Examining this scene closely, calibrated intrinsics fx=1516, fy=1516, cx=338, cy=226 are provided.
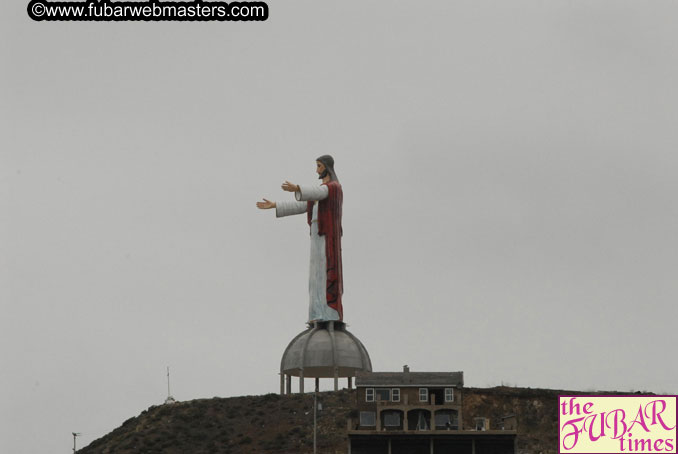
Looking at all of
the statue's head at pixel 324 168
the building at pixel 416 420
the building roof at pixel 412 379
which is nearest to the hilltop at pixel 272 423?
the building at pixel 416 420

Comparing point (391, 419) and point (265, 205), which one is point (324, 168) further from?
point (391, 419)

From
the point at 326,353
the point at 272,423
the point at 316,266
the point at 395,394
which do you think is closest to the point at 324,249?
the point at 316,266

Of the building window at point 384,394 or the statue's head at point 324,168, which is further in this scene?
the statue's head at point 324,168

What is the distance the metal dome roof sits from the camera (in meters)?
108

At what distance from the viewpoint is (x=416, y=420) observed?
9656 centimetres

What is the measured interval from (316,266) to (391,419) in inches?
684

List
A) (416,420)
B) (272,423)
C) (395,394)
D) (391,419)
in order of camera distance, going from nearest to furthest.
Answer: (391,419)
(416,420)
(395,394)
(272,423)

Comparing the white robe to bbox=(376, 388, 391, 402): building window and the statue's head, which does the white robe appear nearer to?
the statue's head

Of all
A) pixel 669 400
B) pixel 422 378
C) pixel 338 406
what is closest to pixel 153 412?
pixel 338 406

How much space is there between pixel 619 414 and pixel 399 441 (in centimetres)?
1712

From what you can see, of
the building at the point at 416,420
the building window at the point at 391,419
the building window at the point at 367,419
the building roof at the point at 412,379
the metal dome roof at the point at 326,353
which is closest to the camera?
the building at the point at 416,420

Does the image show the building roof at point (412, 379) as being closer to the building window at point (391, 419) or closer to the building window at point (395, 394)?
the building window at point (395, 394)

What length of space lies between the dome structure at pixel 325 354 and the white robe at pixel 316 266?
0.81m

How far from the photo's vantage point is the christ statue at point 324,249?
10962cm
